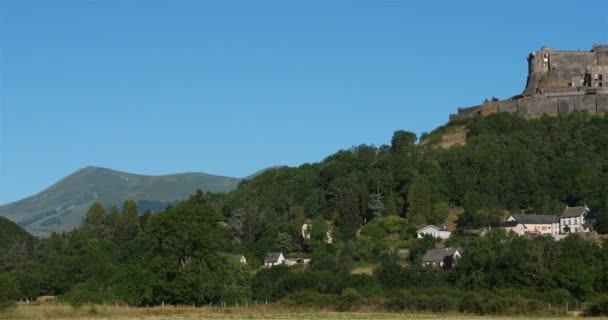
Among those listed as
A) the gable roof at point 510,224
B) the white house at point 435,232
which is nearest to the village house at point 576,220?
the gable roof at point 510,224

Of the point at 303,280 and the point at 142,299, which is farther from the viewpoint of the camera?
the point at 303,280

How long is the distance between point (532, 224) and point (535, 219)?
174 centimetres

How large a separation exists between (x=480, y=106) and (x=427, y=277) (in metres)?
56.7

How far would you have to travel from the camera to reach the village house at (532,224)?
343ft

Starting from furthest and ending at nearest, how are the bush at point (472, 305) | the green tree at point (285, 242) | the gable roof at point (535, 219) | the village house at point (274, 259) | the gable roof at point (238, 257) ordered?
the green tree at point (285, 242) < the gable roof at point (535, 219) < the village house at point (274, 259) < the gable roof at point (238, 257) < the bush at point (472, 305)

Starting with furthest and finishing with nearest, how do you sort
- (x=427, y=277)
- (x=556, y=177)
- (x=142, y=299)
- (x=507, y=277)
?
(x=556, y=177) < (x=427, y=277) < (x=507, y=277) < (x=142, y=299)

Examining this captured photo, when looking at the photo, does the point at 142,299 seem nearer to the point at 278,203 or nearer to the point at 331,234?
the point at 331,234

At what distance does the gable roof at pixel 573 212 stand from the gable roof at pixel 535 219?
3.57 ft

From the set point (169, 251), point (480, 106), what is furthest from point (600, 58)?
point (169, 251)

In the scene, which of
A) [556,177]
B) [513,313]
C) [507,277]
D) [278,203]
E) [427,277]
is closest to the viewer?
[513,313]

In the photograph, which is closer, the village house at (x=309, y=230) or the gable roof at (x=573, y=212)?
the gable roof at (x=573, y=212)

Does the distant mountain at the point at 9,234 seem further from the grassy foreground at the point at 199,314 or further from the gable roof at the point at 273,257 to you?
the grassy foreground at the point at 199,314

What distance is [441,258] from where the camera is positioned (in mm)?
93688

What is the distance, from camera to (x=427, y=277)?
81.8 m
